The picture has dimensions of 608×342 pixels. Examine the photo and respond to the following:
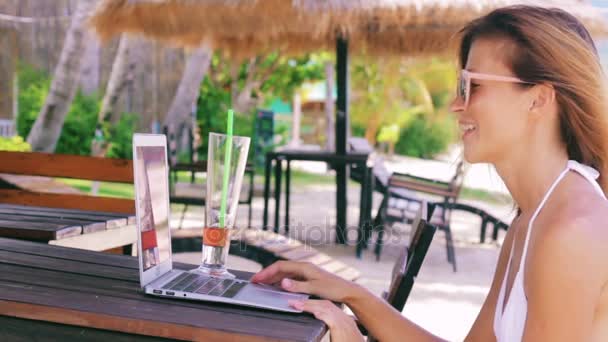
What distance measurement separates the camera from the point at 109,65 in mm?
14445

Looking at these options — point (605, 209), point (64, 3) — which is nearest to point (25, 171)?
point (605, 209)

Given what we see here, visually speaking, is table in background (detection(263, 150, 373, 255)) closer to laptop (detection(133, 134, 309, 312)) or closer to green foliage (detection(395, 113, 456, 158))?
laptop (detection(133, 134, 309, 312))

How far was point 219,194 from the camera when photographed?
1580 mm

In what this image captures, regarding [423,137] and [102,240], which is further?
[423,137]

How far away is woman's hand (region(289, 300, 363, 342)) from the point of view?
1.37 meters

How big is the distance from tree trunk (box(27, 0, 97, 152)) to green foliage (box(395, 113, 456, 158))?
1631 cm

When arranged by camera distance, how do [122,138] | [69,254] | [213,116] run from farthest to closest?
[213,116] → [122,138] → [69,254]

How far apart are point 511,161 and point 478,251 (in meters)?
5.83

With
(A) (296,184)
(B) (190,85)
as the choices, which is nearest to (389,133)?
(A) (296,184)

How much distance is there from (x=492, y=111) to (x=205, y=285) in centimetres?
71

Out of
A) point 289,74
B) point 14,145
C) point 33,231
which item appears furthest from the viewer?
point 289,74

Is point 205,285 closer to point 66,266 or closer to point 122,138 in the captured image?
point 66,266

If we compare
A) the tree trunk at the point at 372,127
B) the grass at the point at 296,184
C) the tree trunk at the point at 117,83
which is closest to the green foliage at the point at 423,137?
the tree trunk at the point at 372,127

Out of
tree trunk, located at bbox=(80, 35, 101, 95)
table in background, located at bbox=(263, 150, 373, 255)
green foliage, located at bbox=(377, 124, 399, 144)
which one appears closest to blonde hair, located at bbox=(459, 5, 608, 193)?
table in background, located at bbox=(263, 150, 373, 255)
